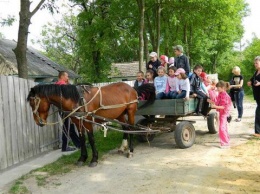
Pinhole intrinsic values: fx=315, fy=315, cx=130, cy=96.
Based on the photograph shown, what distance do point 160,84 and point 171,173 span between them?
2871 millimetres

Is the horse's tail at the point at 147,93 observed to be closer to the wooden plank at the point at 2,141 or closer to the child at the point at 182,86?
the child at the point at 182,86

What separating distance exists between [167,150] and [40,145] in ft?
10.4

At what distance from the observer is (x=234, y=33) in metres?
40.0

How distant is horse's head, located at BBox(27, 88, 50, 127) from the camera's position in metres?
6.15

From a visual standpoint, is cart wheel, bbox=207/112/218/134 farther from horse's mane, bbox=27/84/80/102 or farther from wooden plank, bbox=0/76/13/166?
wooden plank, bbox=0/76/13/166

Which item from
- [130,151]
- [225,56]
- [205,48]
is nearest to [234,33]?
[225,56]

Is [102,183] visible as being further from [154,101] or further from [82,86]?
[154,101]

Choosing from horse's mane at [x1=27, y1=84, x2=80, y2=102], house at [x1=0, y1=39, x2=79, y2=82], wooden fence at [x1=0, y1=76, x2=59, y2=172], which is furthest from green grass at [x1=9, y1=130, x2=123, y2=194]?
house at [x1=0, y1=39, x2=79, y2=82]

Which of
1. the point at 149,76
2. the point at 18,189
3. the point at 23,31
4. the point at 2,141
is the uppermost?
the point at 23,31

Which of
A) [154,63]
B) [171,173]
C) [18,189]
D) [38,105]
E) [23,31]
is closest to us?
[18,189]

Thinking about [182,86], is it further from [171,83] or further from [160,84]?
[160,84]

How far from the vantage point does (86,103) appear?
652cm

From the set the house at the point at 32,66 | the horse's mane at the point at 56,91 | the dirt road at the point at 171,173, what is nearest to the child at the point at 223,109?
the dirt road at the point at 171,173

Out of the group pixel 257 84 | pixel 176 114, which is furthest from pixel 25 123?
pixel 257 84
